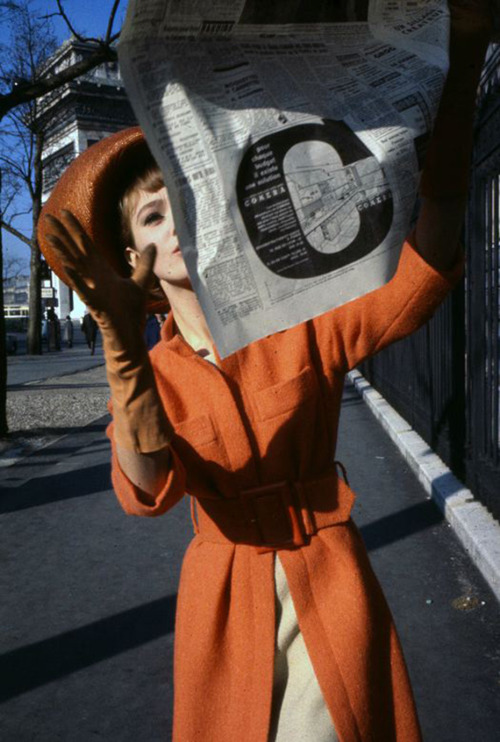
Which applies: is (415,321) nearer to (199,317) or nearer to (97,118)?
(199,317)

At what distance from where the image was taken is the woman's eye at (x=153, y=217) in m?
1.57

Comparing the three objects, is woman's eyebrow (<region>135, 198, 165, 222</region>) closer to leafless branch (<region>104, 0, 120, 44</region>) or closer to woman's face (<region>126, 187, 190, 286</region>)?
woman's face (<region>126, 187, 190, 286</region>)

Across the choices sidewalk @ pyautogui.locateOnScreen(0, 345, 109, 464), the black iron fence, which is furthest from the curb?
sidewalk @ pyautogui.locateOnScreen(0, 345, 109, 464)

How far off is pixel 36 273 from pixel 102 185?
26066 millimetres

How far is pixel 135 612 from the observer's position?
161 inches

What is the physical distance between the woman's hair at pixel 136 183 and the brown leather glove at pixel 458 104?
54 centimetres

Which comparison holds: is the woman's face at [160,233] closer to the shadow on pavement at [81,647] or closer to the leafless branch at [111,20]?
the shadow on pavement at [81,647]

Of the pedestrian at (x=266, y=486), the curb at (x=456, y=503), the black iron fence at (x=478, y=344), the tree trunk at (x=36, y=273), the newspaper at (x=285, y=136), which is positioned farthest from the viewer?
the tree trunk at (x=36, y=273)

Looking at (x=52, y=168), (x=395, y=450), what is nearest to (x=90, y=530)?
(x=395, y=450)

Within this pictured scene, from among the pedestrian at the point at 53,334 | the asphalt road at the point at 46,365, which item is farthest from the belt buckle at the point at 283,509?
the pedestrian at the point at 53,334

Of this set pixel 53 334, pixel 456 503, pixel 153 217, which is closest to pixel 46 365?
pixel 53 334

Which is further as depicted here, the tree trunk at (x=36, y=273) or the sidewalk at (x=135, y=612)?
the tree trunk at (x=36, y=273)

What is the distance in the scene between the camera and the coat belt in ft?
5.27

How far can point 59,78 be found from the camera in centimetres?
816
